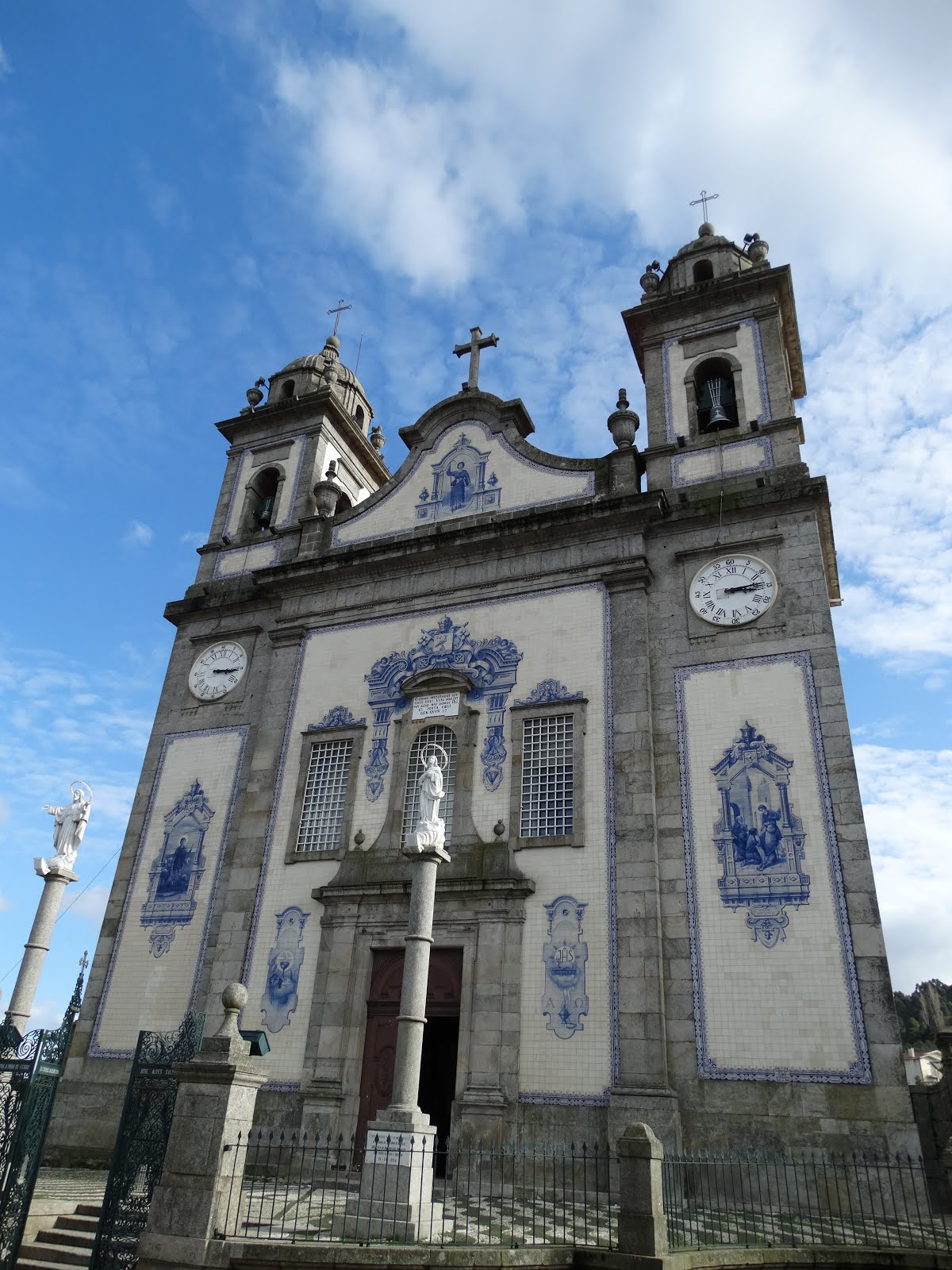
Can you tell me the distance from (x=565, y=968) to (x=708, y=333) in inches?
464

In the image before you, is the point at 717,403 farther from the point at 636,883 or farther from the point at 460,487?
the point at 636,883

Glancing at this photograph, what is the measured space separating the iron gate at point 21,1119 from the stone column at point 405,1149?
8.86 feet

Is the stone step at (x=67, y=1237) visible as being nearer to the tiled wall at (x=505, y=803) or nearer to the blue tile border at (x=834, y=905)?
the tiled wall at (x=505, y=803)

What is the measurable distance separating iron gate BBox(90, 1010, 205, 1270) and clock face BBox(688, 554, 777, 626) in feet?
31.6

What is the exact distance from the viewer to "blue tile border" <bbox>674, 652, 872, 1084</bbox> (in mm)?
11102

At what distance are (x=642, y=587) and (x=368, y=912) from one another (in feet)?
21.4

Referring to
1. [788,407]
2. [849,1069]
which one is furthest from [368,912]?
[788,407]

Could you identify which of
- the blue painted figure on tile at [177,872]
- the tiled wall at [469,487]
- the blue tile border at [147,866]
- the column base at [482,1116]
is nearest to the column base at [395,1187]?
the column base at [482,1116]

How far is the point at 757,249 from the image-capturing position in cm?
1886

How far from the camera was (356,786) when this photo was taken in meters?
15.3

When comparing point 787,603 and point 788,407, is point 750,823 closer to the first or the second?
point 787,603

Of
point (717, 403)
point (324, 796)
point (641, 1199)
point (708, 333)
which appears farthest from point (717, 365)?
point (641, 1199)

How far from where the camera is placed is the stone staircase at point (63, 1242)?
8625 mm

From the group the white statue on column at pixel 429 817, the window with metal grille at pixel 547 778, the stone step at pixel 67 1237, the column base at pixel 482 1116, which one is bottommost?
the stone step at pixel 67 1237
